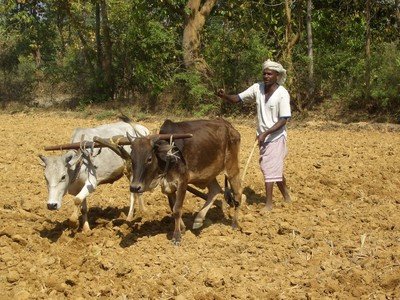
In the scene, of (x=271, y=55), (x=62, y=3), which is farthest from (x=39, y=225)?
(x=62, y=3)

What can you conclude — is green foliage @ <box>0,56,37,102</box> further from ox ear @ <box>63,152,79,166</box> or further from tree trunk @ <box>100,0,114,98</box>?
ox ear @ <box>63,152,79,166</box>

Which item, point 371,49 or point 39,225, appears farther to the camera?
point 371,49

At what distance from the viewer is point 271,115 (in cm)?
686

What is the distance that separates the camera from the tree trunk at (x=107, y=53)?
67.5 feet

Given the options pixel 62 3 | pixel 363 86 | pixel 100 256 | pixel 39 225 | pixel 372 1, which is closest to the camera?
pixel 100 256

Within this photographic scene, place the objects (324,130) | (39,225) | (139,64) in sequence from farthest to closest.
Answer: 1. (139,64)
2. (324,130)
3. (39,225)

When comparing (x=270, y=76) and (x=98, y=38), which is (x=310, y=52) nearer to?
(x=98, y=38)

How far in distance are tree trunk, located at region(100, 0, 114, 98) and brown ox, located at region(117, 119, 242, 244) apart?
14914mm

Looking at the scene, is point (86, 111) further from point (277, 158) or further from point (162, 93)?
point (277, 158)

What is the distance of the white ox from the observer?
5.98 m

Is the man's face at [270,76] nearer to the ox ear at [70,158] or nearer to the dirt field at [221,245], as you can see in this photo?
the dirt field at [221,245]

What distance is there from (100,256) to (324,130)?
32.7ft

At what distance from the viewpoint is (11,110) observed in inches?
869

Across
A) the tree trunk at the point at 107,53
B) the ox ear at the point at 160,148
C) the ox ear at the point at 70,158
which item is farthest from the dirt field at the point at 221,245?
the tree trunk at the point at 107,53
